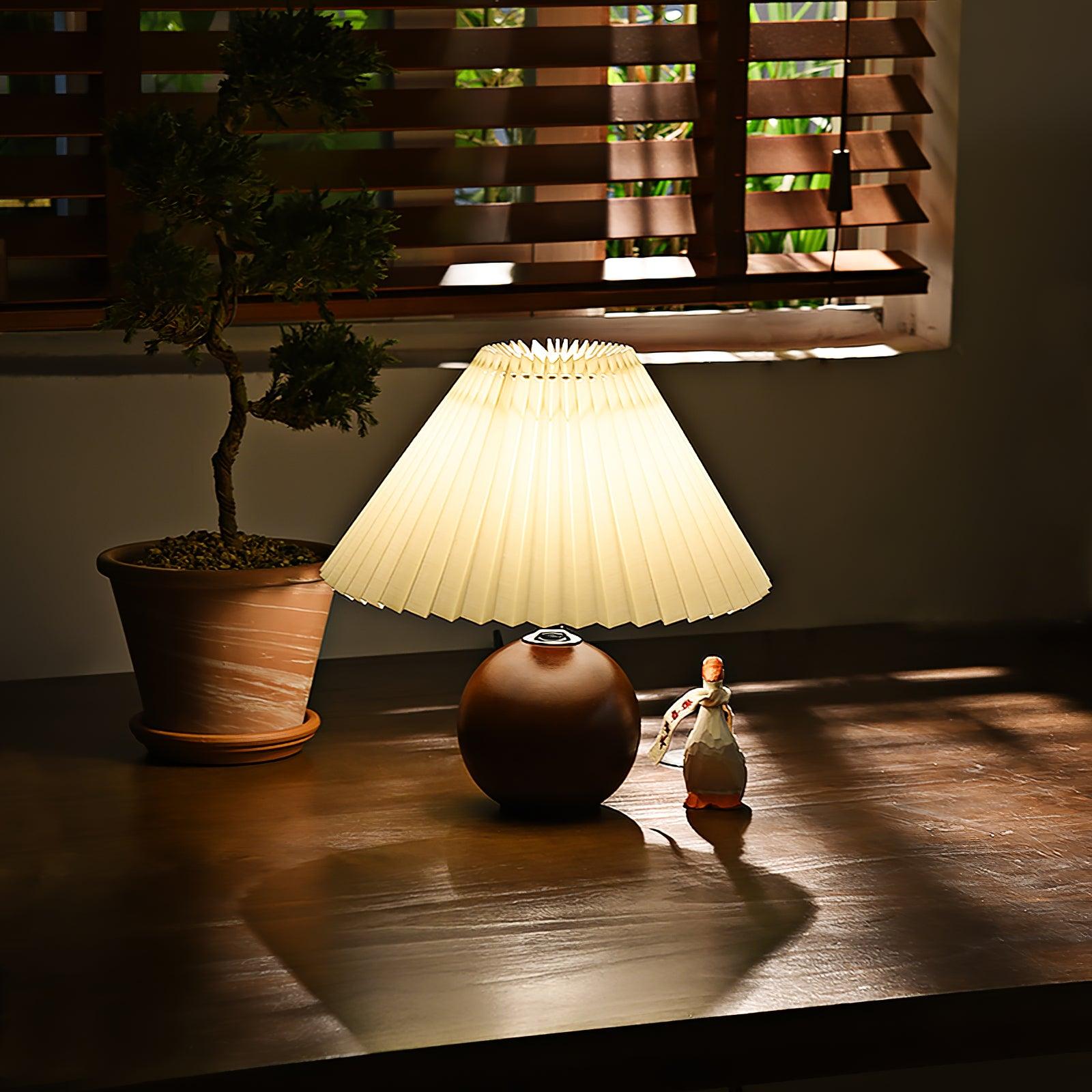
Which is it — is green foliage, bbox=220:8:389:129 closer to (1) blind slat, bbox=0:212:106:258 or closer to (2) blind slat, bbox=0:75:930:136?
(2) blind slat, bbox=0:75:930:136

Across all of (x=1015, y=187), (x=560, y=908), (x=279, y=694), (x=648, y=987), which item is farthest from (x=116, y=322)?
(x=1015, y=187)

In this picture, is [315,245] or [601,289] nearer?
[315,245]

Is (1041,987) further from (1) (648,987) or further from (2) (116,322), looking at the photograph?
(2) (116,322)

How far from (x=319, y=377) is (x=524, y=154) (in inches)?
22.5

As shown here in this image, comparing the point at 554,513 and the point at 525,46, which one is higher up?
the point at 525,46

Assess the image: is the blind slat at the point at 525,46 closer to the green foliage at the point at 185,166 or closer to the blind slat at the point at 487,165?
the blind slat at the point at 487,165

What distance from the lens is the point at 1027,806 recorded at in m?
1.32

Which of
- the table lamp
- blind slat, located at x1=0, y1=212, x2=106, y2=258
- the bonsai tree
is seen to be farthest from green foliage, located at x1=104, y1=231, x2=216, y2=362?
blind slat, located at x1=0, y1=212, x2=106, y2=258

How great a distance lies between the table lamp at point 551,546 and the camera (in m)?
1.20

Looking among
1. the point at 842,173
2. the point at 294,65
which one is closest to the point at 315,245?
the point at 294,65

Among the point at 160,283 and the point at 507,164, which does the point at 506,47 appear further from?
the point at 160,283

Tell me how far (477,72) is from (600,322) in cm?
43

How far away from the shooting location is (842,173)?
6.15ft

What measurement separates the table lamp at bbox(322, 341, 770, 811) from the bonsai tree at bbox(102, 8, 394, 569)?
21cm
